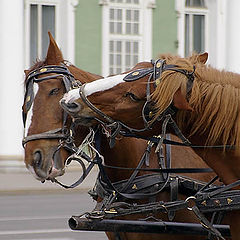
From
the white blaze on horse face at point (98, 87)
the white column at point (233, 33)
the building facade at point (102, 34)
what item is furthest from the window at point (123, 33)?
the white blaze on horse face at point (98, 87)

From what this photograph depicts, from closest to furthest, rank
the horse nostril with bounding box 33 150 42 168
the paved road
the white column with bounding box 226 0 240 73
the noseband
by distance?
the horse nostril with bounding box 33 150 42 168
the noseband
the paved road
the white column with bounding box 226 0 240 73

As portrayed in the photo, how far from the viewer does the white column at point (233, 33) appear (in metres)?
23.3

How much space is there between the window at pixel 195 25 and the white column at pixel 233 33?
909mm

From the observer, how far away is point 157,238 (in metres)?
5.49

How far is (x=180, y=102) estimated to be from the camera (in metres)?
4.30

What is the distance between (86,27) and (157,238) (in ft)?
56.2

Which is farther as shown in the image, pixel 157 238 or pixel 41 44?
pixel 41 44

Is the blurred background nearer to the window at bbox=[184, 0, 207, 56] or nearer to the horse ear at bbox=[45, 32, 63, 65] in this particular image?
the window at bbox=[184, 0, 207, 56]

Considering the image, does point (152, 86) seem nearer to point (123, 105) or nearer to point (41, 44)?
point (123, 105)

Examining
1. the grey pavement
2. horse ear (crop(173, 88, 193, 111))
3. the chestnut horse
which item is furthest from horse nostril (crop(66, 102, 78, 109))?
the grey pavement

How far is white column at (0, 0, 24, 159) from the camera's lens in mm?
20875

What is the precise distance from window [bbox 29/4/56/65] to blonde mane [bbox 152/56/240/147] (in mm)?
17826

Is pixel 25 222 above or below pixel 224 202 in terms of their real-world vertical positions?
below

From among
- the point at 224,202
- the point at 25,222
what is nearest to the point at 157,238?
the point at 224,202
